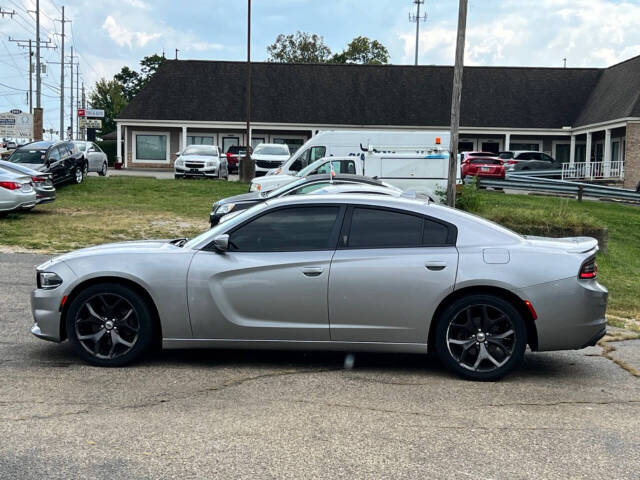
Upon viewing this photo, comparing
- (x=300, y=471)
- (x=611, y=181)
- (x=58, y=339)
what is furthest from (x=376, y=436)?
(x=611, y=181)

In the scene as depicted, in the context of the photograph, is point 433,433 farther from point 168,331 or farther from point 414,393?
point 168,331

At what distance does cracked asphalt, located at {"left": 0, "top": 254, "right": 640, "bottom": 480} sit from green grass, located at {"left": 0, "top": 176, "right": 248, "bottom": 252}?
895cm

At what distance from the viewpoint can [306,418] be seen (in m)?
5.48

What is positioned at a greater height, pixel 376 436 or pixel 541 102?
pixel 541 102

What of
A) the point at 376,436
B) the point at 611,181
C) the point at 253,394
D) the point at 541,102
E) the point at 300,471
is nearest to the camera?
the point at 300,471

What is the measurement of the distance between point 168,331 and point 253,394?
106 centimetres

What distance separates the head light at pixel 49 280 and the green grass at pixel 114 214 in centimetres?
817

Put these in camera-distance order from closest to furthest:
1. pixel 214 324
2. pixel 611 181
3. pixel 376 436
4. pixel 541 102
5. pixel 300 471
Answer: pixel 300 471 → pixel 376 436 → pixel 214 324 → pixel 611 181 → pixel 541 102

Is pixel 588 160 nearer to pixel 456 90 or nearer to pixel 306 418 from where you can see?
pixel 456 90

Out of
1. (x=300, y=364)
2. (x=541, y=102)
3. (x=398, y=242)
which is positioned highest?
(x=541, y=102)

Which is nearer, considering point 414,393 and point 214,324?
point 414,393

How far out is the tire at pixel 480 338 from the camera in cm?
647

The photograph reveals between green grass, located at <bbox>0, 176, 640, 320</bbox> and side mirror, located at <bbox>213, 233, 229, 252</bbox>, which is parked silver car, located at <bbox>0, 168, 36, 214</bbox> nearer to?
green grass, located at <bbox>0, 176, 640, 320</bbox>

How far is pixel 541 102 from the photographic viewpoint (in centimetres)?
4809
